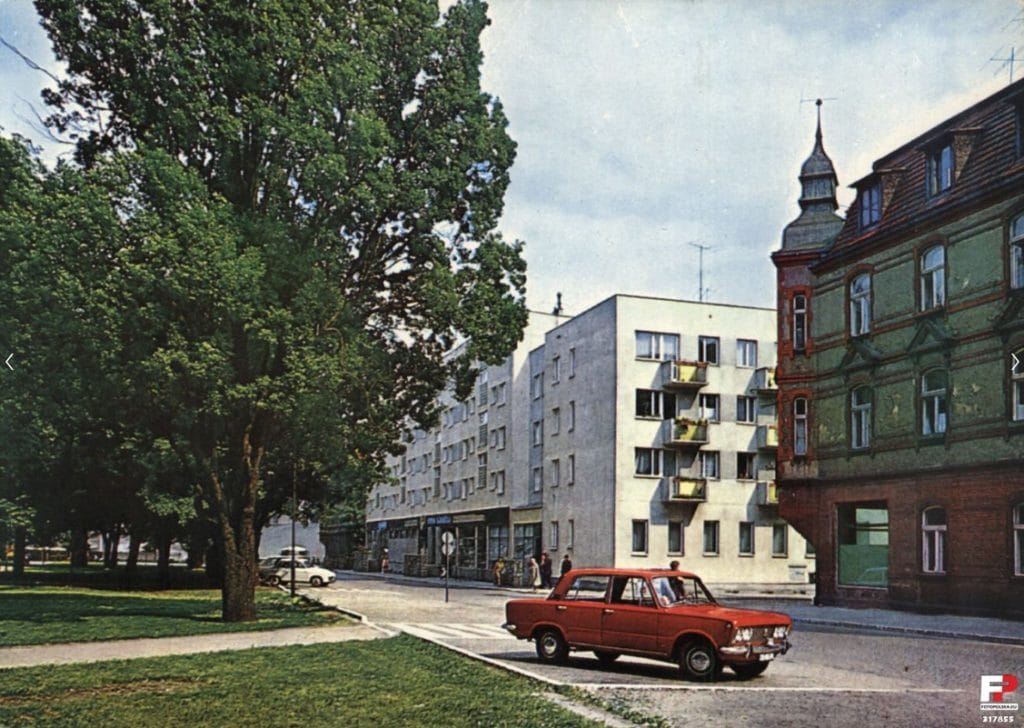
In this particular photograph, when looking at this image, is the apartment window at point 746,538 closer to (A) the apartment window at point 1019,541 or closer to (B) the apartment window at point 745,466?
(B) the apartment window at point 745,466

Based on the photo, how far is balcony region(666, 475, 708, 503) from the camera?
164 ft

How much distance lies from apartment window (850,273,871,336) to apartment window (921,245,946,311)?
263cm

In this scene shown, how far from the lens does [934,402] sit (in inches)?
1119

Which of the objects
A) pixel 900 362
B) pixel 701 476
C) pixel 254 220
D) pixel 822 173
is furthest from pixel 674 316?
pixel 254 220

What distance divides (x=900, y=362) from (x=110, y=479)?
1157 inches

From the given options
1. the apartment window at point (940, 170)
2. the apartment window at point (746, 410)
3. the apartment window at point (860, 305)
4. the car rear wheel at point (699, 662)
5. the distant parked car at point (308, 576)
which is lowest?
the distant parked car at point (308, 576)

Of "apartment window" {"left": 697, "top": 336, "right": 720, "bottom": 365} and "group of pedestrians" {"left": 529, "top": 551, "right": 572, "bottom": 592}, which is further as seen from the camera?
"apartment window" {"left": 697, "top": 336, "right": 720, "bottom": 365}

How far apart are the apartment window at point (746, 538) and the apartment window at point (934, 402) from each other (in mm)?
23656

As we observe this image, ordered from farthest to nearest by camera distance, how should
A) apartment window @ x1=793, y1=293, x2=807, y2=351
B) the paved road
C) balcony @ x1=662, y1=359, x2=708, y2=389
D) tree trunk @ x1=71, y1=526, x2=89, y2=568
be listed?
tree trunk @ x1=71, y1=526, x2=89, y2=568
balcony @ x1=662, y1=359, x2=708, y2=389
apartment window @ x1=793, y1=293, x2=807, y2=351
the paved road

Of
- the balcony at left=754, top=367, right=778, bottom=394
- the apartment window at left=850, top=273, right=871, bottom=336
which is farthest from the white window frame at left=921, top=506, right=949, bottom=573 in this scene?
the balcony at left=754, top=367, right=778, bottom=394

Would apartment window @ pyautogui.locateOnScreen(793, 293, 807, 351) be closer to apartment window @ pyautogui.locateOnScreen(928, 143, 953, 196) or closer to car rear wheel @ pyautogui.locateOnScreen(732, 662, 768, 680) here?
apartment window @ pyautogui.locateOnScreen(928, 143, 953, 196)

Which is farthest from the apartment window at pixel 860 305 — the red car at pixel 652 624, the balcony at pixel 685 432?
the balcony at pixel 685 432

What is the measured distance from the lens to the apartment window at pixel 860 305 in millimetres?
31547

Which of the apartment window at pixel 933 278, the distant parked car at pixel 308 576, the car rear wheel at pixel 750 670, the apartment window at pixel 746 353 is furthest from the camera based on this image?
the apartment window at pixel 746 353
